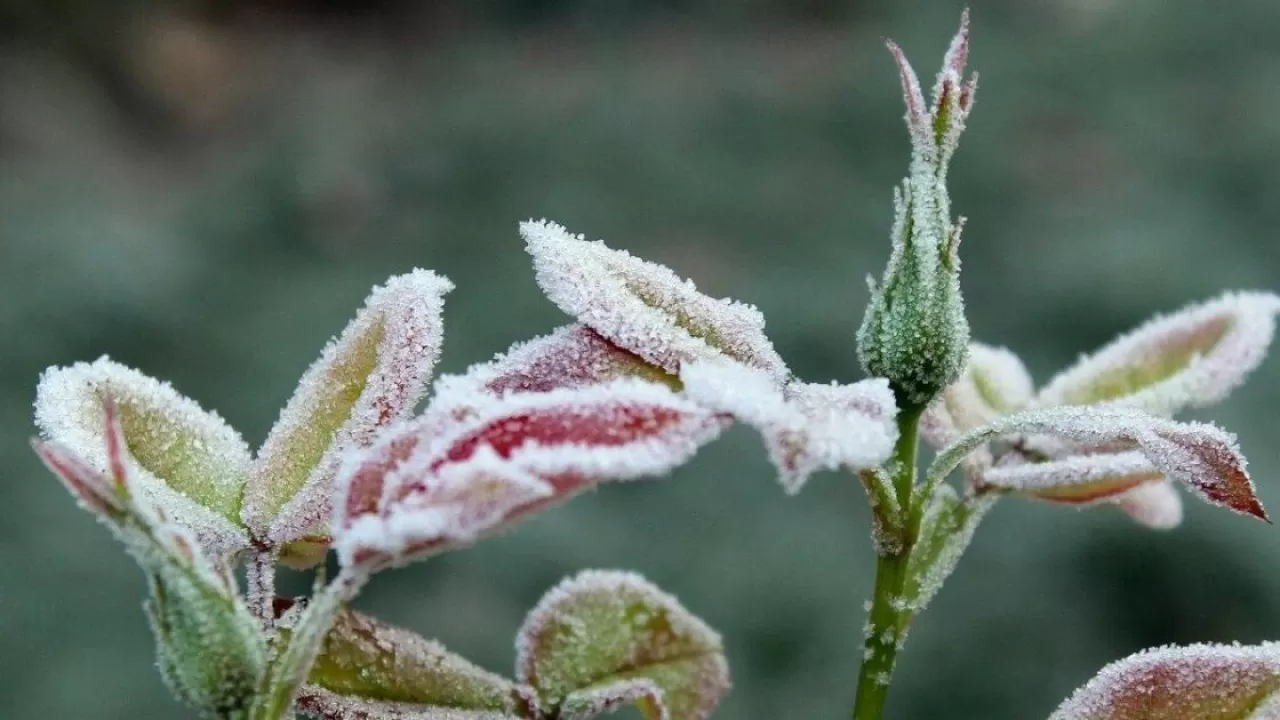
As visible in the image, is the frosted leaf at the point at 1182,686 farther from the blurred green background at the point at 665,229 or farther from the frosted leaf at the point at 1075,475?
the blurred green background at the point at 665,229

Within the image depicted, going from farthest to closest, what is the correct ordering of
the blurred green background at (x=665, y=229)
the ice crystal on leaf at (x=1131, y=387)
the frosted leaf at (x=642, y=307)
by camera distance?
the blurred green background at (x=665, y=229) → the ice crystal on leaf at (x=1131, y=387) → the frosted leaf at (x=642, y=307)

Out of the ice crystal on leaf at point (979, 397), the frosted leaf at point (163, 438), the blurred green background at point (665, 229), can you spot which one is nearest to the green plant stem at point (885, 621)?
the ice crystal on leaf at point (979, 397)

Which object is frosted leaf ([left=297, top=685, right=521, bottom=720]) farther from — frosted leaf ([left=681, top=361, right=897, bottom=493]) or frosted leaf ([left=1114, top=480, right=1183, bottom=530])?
frosted leaf ([left=1114, top=480, right=1183, bottom=530])

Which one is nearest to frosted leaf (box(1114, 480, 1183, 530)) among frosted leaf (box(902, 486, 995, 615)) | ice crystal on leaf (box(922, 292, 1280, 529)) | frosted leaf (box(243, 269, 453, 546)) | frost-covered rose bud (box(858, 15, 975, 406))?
ice crystal on leaf (box(922, 292, 1280, 529))

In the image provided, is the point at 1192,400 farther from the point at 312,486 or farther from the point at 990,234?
the point at 990,234

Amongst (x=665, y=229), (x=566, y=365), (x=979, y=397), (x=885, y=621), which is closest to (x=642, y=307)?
(x=566, y=365)

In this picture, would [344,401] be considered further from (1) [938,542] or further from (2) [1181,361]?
(2) [1181,361]
